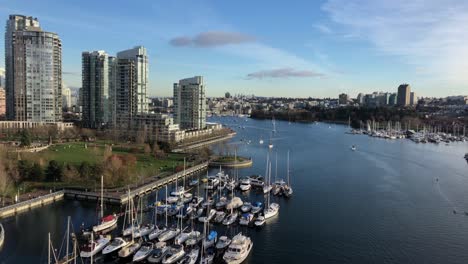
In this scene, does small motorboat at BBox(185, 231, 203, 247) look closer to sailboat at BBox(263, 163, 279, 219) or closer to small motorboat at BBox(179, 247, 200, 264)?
small motorboat at BBox(179, 247, 200, 264)

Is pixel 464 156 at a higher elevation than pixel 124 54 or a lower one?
lower

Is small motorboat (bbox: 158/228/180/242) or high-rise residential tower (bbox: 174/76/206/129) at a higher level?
high-rise residential tower (bbox: 174/76/206/129)

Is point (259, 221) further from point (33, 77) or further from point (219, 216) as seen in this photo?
point (33, 77)

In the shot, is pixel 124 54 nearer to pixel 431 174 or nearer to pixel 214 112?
pixel 431 174

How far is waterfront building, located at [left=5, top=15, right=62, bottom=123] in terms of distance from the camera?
42.4 m

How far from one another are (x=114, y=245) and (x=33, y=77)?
119 ft

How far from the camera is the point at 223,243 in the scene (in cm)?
1344

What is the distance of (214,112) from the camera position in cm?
11262

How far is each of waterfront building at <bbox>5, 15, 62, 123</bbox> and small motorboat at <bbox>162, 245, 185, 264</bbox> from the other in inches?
1421

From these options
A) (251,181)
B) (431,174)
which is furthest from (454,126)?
(251,181)

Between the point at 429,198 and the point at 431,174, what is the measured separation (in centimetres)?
738

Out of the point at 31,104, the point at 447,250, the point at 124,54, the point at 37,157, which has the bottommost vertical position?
the point at 447,250

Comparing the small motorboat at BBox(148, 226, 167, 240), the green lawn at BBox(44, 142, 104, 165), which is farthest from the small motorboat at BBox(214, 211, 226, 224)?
the green lawn at BBox(44, 142, 104, 165)

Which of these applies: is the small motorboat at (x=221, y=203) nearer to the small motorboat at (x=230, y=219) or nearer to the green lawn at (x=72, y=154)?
the small motorboat at (x=230, y=219)
